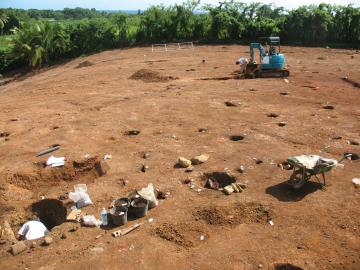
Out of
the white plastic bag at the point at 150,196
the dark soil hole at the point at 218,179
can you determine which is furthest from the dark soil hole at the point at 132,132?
the white plastic bag at the point at 150,196

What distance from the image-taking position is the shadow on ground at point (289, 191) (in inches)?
266

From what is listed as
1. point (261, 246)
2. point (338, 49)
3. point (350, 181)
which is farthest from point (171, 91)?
point (338, 49)

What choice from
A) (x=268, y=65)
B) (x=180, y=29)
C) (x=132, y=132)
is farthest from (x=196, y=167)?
(x=180, y=29)

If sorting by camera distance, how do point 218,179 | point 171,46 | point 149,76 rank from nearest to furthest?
point 218,179 → point 149,76 → point 171,46

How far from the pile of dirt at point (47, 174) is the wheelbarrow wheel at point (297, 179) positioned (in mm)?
3826

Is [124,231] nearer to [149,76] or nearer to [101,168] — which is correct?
[101,168]

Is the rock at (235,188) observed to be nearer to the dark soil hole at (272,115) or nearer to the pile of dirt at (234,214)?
the pile of dirt at (234,214)

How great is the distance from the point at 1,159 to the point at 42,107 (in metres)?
4.70

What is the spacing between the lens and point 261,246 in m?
5.58

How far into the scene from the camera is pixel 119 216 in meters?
6.16

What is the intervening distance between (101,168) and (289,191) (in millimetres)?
3748

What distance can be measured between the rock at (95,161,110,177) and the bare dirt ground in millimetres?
145

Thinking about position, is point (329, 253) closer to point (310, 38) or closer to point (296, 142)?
point (296, 142)

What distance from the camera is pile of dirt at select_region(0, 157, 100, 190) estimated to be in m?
8.02
